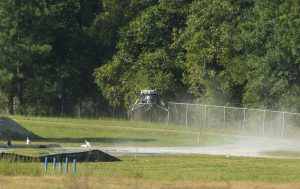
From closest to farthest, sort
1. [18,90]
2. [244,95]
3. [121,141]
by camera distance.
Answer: [121,141] → [244,95] → [18,90]

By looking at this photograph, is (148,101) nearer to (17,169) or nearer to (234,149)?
(234,149)

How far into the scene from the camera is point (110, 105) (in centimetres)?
8556

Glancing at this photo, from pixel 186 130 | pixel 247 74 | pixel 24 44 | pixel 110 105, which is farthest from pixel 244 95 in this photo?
pixel 24 44

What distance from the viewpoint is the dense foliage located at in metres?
74.8

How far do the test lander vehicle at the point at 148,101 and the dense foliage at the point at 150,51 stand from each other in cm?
210

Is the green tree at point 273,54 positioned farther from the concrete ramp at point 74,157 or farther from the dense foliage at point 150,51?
the concrete ramp at point 74,157

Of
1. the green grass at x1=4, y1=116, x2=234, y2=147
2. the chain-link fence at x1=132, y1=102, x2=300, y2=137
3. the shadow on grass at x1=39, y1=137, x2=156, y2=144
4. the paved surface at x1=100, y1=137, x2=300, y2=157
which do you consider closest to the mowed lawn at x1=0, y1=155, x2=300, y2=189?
the paved surface at x1=100, y1=137, x2=300, y2=157

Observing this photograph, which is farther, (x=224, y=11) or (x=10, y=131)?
(x=224, y=11)

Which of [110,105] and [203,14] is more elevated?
[203,14]

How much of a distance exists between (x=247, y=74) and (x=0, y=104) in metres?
24.8

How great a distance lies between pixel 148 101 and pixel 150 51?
9379 millimetres

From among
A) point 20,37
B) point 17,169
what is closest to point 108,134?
point 20,37

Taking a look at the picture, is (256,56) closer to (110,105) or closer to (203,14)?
A: (203,14)

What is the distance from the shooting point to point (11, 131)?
6312cm
